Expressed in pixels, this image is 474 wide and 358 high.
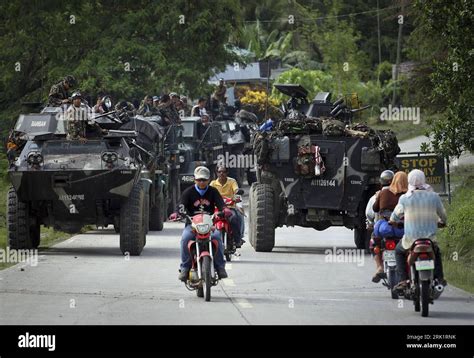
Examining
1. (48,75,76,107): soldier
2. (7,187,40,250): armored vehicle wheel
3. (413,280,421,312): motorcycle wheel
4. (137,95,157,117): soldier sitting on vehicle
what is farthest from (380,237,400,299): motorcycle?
(137,95,157,117): soldier sitting on vehicle

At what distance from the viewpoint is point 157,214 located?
99.0ft

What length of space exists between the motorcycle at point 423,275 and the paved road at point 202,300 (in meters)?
0.21

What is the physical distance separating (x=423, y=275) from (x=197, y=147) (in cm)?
2180

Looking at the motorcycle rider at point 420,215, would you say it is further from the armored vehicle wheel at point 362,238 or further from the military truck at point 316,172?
the armored vehicle wheel at point 362,238

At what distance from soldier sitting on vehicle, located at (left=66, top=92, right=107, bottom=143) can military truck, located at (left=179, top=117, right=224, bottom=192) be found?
31.8 ft

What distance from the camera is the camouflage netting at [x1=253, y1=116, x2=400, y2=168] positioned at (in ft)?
79.8

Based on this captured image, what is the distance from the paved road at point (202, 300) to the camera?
15.2m

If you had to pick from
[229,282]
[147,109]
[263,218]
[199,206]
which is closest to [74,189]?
[263,218]

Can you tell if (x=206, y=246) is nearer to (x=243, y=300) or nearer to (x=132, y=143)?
(x=243, y=300)

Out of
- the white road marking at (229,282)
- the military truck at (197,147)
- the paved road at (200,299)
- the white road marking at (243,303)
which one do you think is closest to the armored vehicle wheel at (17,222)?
the paved road at (200,299)

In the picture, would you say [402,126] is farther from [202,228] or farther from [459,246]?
[202,228]

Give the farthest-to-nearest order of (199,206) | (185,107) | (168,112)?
(185,107) → (168,112) → (199,206)

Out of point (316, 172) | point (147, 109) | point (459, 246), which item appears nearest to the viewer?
point (459, 246)

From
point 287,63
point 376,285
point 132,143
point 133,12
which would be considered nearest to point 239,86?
point 287,63
